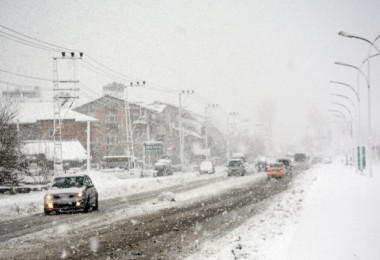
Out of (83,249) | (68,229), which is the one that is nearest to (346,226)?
(83,249)

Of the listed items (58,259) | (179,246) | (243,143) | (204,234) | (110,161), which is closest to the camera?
(58,259)

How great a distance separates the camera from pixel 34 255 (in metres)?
11.1

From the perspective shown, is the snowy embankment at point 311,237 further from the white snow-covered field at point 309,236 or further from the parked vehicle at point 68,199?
the parked vehicle at point 68,199

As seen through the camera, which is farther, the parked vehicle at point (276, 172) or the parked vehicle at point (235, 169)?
the parked vehicle at point (235, 169)

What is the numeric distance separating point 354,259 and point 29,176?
36.3m

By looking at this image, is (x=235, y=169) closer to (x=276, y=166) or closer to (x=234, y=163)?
(x=234, y=163)

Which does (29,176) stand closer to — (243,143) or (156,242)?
(156,242)

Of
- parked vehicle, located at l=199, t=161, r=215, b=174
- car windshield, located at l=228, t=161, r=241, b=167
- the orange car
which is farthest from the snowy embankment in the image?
parked vehicle, located at l=199, t=161, r=215, b=174

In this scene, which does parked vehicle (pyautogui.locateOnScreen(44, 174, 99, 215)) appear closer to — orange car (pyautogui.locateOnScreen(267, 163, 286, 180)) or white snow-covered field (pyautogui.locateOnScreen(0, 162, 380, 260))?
white snow-covered field (pyautogui.locateOnScreen(0, 162, 380, 260))

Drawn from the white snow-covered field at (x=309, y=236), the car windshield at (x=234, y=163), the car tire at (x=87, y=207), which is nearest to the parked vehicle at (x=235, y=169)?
the car windshield at (x=234, y=163)

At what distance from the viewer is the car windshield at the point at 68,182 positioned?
2234 cm

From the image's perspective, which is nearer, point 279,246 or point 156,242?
point 279,246

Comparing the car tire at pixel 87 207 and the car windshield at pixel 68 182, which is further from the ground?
the car windshield at pixel 68 182

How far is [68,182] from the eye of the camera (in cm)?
2269
